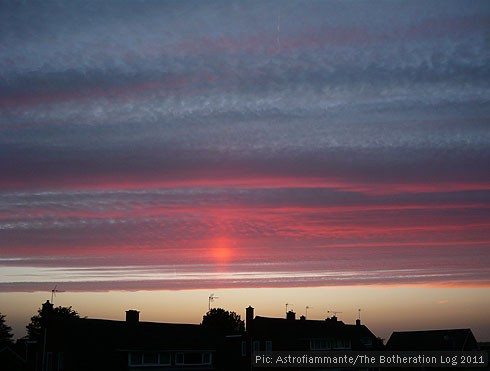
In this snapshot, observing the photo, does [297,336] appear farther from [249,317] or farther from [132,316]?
[132,316]

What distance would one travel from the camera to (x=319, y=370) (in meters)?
A: 78.8

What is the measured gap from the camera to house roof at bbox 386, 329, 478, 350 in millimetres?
99312

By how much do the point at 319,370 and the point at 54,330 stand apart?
1327 inches

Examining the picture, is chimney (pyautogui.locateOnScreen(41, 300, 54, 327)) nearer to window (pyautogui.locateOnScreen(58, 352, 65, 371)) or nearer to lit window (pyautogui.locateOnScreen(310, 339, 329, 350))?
window (pyautogui.locateOnScreen(58, 352, 65, 371))

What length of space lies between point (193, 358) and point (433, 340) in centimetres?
5215

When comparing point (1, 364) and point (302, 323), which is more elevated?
point (302, 323)

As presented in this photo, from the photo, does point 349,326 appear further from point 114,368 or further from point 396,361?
point 114,368

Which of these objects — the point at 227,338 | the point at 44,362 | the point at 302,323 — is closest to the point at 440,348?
the point at 302,323

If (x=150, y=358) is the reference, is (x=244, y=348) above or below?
above

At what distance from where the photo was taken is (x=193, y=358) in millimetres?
65938
